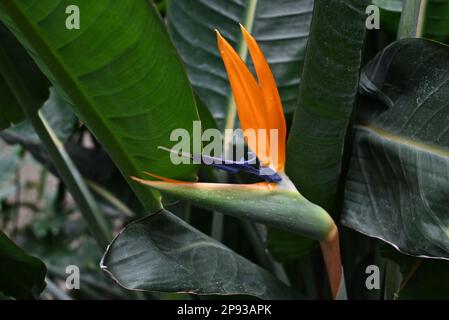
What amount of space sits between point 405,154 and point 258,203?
0.17 meters

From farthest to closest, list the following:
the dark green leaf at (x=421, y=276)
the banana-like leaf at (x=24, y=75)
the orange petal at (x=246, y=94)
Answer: the banana-like leaf at (x=24, y=75) < the dark green leaf at (x=421, y=276) < the orange petal at (x=246, y=94)

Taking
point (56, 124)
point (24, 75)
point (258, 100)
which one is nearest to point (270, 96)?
point (258, 100)

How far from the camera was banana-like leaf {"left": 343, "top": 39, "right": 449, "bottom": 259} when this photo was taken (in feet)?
1.94

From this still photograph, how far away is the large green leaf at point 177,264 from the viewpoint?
0.57m

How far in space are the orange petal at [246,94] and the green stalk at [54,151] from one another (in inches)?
11.9

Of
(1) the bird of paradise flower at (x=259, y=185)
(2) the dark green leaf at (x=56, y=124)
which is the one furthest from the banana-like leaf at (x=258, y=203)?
(2) the dark green leaf at (x=56, y=124)

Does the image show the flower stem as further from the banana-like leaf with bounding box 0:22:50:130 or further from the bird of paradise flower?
the banana-like leaf with bounding box 0:22:50:130

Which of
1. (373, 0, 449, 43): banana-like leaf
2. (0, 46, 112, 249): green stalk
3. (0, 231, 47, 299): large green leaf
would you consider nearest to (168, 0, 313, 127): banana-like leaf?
(373, 0, 449, 43): banana-like leaf

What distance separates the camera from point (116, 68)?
1.89ft

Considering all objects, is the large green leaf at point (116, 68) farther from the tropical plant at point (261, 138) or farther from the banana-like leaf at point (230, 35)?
the banana-like leaf at point (230, 35)

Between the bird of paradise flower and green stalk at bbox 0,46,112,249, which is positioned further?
green stalk at bbox 0,46,112,249

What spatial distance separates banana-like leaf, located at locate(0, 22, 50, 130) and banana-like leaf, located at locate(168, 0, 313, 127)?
200 millimetres

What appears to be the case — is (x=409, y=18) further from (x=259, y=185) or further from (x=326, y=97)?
(x=259, y=185)

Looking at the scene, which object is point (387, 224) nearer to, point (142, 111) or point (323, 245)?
point (323, 245)
